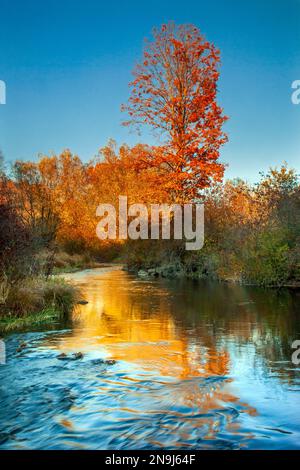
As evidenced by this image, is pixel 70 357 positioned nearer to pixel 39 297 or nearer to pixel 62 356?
pixel 62 356

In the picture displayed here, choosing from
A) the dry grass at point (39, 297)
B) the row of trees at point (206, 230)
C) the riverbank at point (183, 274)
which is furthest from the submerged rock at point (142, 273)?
the dry grass at point (39, 297)

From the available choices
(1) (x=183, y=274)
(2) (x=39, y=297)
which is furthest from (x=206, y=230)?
(2) (x=39, y=297)

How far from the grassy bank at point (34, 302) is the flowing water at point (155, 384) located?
26.8 inches

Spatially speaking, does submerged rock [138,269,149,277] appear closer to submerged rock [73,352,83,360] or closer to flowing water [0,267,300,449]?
flowing water [0,267,300,449]

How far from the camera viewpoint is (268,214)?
81.9 ft

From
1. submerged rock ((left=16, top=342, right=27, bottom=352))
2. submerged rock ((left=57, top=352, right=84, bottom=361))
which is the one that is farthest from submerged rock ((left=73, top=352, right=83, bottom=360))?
submerged rock ((left=16, top=342, right=27, bottom=352))

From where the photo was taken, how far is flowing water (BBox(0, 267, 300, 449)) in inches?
218

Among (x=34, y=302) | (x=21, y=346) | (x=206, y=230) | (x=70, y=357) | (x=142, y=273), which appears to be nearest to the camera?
(x=70, y=357)

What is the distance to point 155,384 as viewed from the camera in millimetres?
7410

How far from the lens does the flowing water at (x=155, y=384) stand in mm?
5527

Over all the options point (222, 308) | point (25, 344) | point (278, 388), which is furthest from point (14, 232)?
point (278, 388)

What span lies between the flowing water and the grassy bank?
682 millimetres

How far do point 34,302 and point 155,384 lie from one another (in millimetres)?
6416

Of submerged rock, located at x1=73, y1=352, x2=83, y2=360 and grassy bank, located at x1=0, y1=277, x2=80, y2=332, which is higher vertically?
grassy bank, located at x1=0, y1=277, x2=80, y2=332
